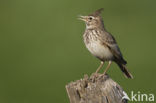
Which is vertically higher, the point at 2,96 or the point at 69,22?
the point at 69,22

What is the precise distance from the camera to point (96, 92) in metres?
8.05

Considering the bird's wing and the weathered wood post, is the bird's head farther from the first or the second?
the weathered wood post

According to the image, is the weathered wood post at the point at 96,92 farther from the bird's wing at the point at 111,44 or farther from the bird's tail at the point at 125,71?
the bird's tail at the point at 125,71

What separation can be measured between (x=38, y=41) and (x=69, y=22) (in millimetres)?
1856

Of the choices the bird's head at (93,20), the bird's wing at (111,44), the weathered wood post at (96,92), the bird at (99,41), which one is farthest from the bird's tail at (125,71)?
the weathered wood post at (96,92)

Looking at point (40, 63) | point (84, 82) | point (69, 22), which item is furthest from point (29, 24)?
point (84, 82)

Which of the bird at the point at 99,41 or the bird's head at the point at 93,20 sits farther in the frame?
the bird's head at the point at 93,20

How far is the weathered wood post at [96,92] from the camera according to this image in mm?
7961

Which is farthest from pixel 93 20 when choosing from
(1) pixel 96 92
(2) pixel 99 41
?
(1) pixel 96 92

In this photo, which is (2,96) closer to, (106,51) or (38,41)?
(38,41)

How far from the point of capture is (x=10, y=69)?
1625 centimetres

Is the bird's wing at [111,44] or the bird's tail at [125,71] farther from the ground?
the bird's wing at [111,44]

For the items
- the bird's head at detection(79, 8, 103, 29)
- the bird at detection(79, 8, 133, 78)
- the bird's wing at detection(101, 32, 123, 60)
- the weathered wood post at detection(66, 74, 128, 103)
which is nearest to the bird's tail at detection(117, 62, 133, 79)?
the bird at detection(79, 8, 133, 78)

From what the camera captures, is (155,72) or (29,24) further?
(29,24)
